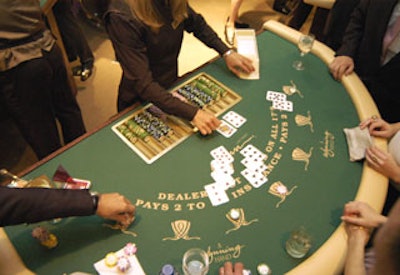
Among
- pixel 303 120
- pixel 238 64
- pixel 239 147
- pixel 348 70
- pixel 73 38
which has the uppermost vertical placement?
pixel 348 70

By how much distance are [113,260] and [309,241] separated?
822 mm

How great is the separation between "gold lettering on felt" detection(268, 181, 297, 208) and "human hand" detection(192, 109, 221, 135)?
1.44 feet

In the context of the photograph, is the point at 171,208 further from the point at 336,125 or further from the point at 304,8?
the point at 304,8

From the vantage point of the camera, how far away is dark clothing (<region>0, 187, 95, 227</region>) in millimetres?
1215

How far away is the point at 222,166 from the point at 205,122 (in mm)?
262

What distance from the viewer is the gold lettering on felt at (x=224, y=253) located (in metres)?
1.37

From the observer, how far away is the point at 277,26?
97.7 inches

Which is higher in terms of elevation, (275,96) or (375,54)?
(375,54)

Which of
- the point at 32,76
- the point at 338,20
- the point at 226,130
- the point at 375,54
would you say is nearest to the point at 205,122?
the point at 226,130

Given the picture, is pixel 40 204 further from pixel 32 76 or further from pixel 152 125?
pixel 32 76

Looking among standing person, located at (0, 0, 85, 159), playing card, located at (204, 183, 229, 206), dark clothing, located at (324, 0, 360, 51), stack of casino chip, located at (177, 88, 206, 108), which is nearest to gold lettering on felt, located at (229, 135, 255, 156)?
playing card, located at (204, 183, 229, 206)

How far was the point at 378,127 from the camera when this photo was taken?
6.04ft

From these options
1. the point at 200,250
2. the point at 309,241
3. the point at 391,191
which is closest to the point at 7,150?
A: the point at 200,250

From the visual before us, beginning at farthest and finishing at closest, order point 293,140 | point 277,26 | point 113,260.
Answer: point 277,26 → point 293,140 → point 113,260
